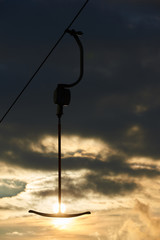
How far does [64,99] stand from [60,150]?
4.65 feet

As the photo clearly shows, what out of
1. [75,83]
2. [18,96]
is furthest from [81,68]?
[18,96]

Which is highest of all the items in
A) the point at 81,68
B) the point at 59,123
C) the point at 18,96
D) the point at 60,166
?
the point at 18,96

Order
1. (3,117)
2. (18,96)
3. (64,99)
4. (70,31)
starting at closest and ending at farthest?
(64,99), (70,31), (18,96), (3,117)

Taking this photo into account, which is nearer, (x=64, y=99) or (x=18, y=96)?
(x=64, y=99)

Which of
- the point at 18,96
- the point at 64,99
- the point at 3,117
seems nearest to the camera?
the point at 64,99

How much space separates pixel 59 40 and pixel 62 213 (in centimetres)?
499

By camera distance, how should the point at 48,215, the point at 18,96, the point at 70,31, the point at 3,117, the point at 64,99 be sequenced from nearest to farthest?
the point at 48,215, the point at 64,99, the point at 70,31, the point at 18,96, the point at 3,117

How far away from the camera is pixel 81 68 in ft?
37.8

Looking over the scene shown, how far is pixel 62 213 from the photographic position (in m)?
10.3

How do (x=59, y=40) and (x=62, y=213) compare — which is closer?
(x=62, y=213)

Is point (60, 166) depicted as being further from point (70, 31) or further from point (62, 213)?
point (70, 31)

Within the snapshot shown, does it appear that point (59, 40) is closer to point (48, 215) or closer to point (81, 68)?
point (81, 68)

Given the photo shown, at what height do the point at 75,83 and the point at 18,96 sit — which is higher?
the point at 18,96

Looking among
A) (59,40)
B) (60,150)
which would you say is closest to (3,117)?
(59,40)
